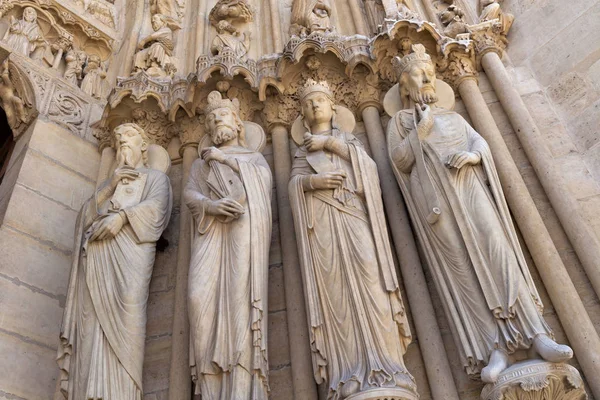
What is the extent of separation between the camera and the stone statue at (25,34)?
5.50 meters

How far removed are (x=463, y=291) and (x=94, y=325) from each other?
2.17m

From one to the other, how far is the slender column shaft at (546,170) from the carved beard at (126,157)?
2871 mm

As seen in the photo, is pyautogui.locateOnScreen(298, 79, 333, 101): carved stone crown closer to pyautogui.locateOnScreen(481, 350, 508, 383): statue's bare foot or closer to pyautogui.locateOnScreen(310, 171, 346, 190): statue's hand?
pyautogui.locateOnScreen(310, 171, 346, 190): statue's hand

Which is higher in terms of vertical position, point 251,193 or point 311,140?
point 311,140

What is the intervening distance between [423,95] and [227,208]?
5.55 feet

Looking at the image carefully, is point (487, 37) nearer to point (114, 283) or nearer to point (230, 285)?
point (230, 285)

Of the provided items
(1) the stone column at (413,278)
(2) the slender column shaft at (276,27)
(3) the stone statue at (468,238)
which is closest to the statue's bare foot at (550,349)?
(3) the stone statue at (468,238)

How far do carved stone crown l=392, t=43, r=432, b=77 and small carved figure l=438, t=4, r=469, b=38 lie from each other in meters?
0.65

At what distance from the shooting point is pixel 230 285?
343cm

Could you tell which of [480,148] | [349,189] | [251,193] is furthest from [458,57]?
[251,193]

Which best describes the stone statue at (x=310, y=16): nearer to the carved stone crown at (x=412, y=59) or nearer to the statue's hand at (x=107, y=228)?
the carved stone crown at (x=412, y=59)

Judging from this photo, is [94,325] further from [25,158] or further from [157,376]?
[25,158]

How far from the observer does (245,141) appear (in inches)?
181

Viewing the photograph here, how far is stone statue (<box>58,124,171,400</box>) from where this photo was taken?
11.1ft
